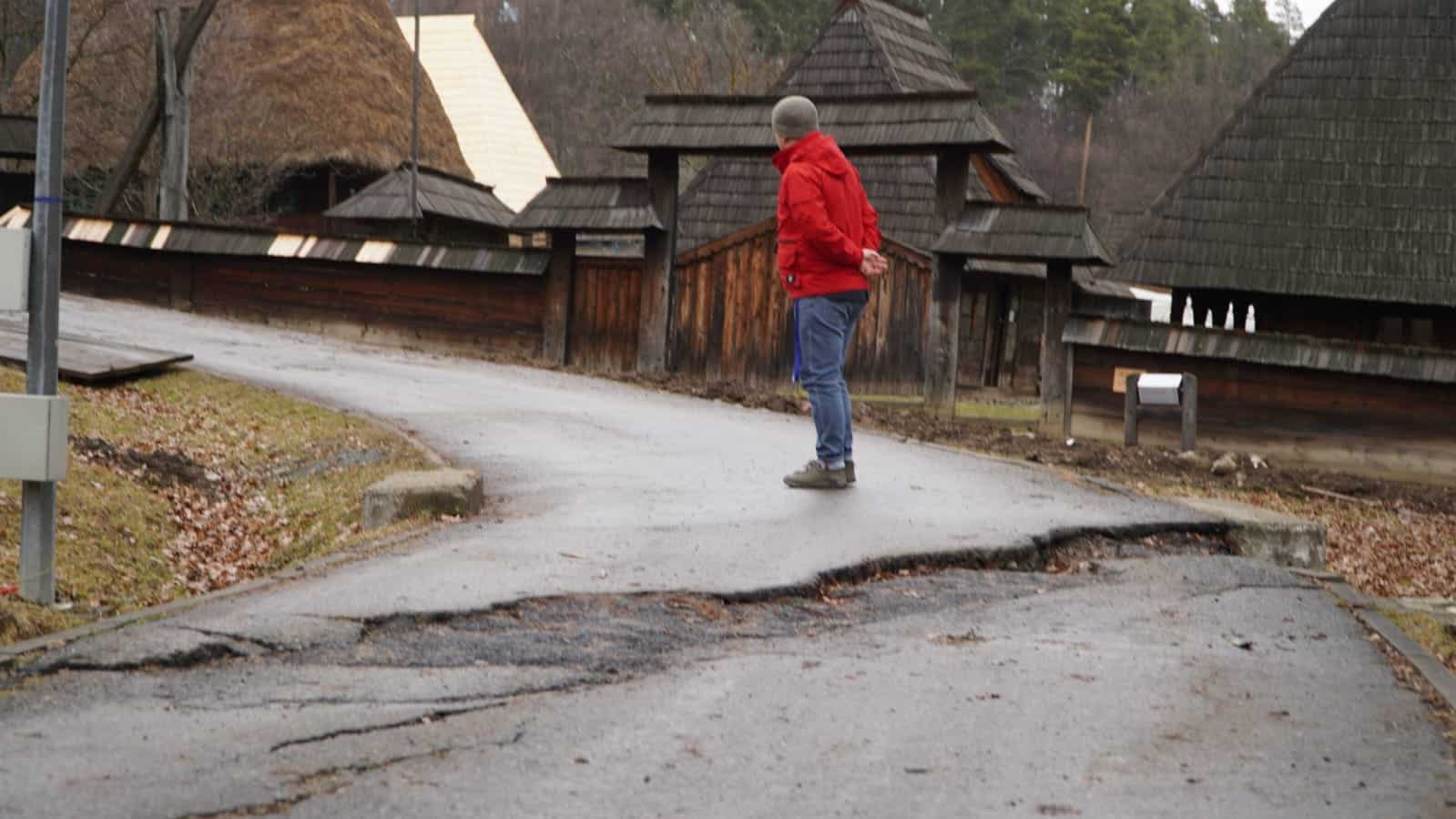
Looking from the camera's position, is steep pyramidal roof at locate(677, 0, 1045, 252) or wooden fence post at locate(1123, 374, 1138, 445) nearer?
wooden fence post at locate(1123, 374, 1138, 445)

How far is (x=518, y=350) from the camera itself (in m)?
19.9

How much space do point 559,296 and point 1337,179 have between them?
9428mm

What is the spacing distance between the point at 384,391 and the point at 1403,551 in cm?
816

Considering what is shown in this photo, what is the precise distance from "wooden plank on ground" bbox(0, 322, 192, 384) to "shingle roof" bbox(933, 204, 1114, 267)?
7.61 m

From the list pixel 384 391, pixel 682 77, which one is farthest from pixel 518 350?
pixel 682 77

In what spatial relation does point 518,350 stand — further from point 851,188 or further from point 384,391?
point 851,188

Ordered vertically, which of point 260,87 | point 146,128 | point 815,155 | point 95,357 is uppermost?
point 260,87

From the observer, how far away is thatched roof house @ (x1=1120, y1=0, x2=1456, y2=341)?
2003 centimetres

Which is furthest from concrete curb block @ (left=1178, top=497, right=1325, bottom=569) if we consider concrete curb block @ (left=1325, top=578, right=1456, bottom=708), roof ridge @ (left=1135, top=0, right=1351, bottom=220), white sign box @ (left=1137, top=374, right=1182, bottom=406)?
roof ridge @ (left=1135, top=0, right=1351, bottom=220)

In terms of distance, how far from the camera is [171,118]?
2766cm

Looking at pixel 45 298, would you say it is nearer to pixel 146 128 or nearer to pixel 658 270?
pixel 658 270

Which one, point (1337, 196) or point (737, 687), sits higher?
point (1337, 196)

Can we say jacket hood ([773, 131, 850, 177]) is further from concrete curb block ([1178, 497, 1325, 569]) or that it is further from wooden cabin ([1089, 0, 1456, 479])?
wooden cabin ([1089, 0, 1456, 479])

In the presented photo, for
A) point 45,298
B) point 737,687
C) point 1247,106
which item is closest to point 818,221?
point 45,298
